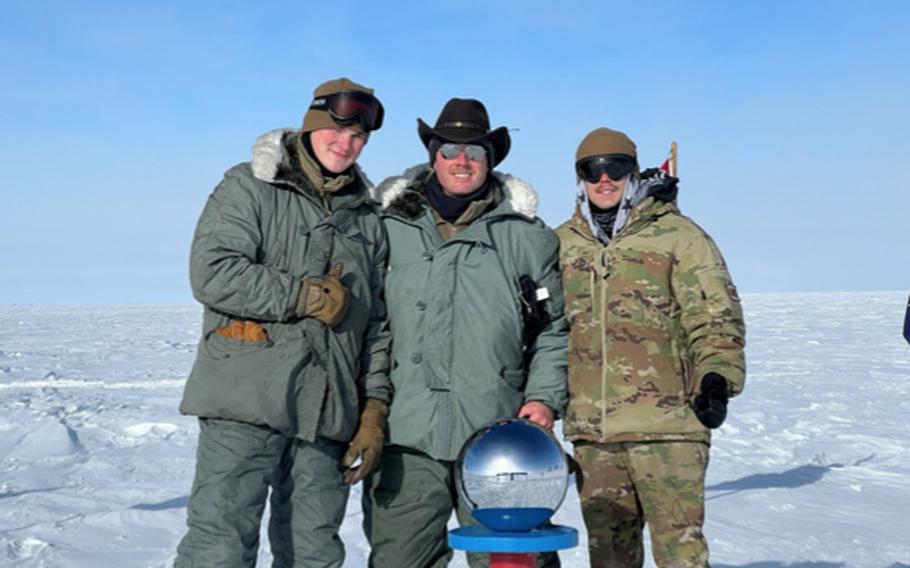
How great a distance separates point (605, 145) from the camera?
3025mm

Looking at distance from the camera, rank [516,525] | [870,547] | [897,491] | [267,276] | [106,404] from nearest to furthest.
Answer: [516,525] → [267,276] → [870,547] → [897,491] → [106,404]

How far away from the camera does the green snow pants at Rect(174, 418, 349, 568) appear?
2.57m

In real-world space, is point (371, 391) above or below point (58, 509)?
above

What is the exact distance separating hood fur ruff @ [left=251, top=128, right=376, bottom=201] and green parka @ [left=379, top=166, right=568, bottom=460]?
1.29 ft

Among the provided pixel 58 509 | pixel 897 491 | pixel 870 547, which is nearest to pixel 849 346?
pixel 897 491

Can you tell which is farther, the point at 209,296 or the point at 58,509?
the point at 58,509

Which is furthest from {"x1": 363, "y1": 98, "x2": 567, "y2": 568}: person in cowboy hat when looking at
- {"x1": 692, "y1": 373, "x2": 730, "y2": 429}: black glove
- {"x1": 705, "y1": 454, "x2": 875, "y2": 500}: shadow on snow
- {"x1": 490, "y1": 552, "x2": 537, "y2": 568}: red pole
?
{"x1": 705, "y1": 454, "x2": 875, "y2": 500}: shadow on snow

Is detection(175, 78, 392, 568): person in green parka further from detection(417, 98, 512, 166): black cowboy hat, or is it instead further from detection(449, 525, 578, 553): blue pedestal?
detection(449, 525, 578, 553): blue pedestal

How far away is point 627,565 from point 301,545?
3.59ft

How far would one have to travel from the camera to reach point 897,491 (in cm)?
658

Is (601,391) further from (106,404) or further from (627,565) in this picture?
(106,404)

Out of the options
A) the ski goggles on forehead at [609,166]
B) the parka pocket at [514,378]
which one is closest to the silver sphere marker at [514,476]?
the parka pocket at [514,378]

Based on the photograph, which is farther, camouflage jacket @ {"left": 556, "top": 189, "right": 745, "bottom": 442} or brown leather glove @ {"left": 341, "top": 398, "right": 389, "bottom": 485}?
camouflage jacket @ {"left": 556, "top": 189, "right": 745, "bottom": 442}

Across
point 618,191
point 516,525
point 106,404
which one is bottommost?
point 106,404
